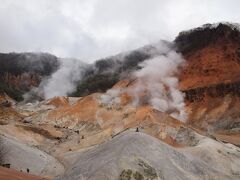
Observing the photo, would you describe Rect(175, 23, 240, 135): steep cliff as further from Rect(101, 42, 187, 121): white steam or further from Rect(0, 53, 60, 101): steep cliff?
Rect(0, 53, 60, 101): steep cliff

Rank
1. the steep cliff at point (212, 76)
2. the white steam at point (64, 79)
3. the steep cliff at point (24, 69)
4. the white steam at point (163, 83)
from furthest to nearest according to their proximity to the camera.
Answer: the steep cliff at point (24, 69) < the white steam at point (64, 79) < the white steam at point (163, 83) < the steep cliff at point (212, 76)

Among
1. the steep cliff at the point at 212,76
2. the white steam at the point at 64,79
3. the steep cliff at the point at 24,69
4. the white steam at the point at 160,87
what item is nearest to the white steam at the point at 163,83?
the white steam at the point at 160,87

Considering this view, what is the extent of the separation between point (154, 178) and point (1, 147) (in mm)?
28021

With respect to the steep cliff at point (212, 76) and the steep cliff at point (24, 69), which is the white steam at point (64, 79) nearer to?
the steep cliff at point (24, 69)

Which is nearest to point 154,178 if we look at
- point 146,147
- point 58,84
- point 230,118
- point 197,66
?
point 146,147

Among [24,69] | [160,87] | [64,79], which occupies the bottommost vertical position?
[160,87]

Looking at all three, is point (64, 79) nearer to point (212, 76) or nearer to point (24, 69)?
point (24, 69)

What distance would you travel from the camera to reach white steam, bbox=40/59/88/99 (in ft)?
514

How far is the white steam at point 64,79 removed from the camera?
15675 centimetres

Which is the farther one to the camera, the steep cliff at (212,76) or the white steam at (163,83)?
the white steam at (163,83)

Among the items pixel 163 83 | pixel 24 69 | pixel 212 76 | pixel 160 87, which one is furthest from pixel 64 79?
pixel 212 76

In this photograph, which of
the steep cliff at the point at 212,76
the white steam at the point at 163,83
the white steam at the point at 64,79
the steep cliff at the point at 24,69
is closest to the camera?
the steep cliff at the point at 212,76

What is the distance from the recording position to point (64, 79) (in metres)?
160

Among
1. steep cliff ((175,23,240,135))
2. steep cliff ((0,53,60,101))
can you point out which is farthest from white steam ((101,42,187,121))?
steep cliff ((0,53,60,101))
